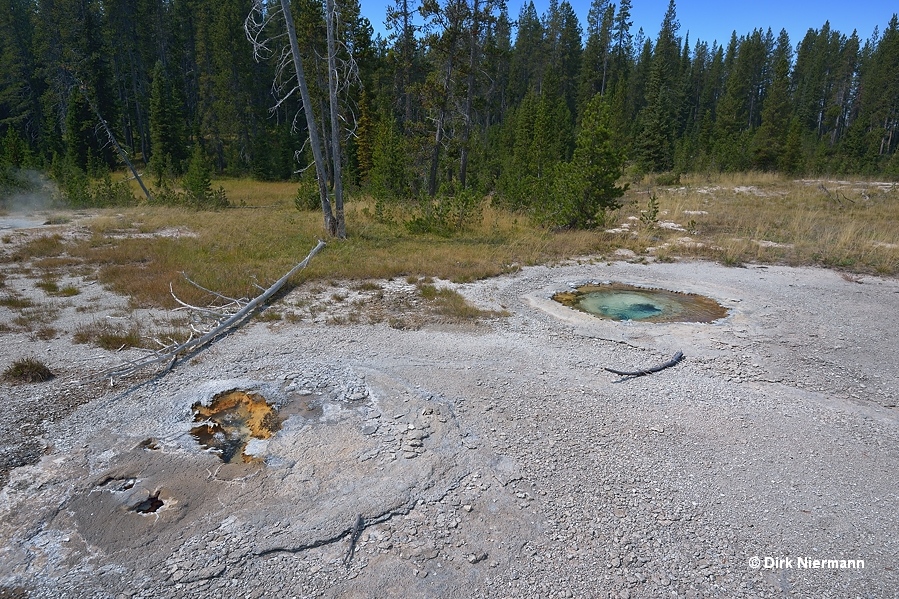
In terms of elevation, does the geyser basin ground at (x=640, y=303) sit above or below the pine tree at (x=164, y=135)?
below

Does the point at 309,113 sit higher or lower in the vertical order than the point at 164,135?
lower

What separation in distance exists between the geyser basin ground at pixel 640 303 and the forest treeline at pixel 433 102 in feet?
18.8

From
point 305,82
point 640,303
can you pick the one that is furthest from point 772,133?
point 305,82

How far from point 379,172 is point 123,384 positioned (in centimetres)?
1758

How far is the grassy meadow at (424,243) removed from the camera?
11.0 meters

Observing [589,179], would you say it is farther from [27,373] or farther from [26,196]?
[26,196]

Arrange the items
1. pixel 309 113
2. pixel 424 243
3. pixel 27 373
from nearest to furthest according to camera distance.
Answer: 1. pixel 27 373
2. pixel 309 113
3. pixel 424 243

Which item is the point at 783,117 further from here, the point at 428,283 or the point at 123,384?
the point at 123,384

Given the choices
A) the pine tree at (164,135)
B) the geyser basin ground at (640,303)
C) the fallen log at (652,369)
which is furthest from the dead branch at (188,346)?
the pine tree at (164,135)

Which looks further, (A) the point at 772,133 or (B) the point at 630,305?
(A) the point at 772,133

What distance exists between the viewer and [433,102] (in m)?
18.5

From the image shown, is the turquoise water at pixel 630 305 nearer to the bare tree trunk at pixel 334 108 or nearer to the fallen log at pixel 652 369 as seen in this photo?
the fallen log at pixel 652 369

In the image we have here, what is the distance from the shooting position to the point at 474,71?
1861 cm

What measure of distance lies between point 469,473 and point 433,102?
16.5 metres
